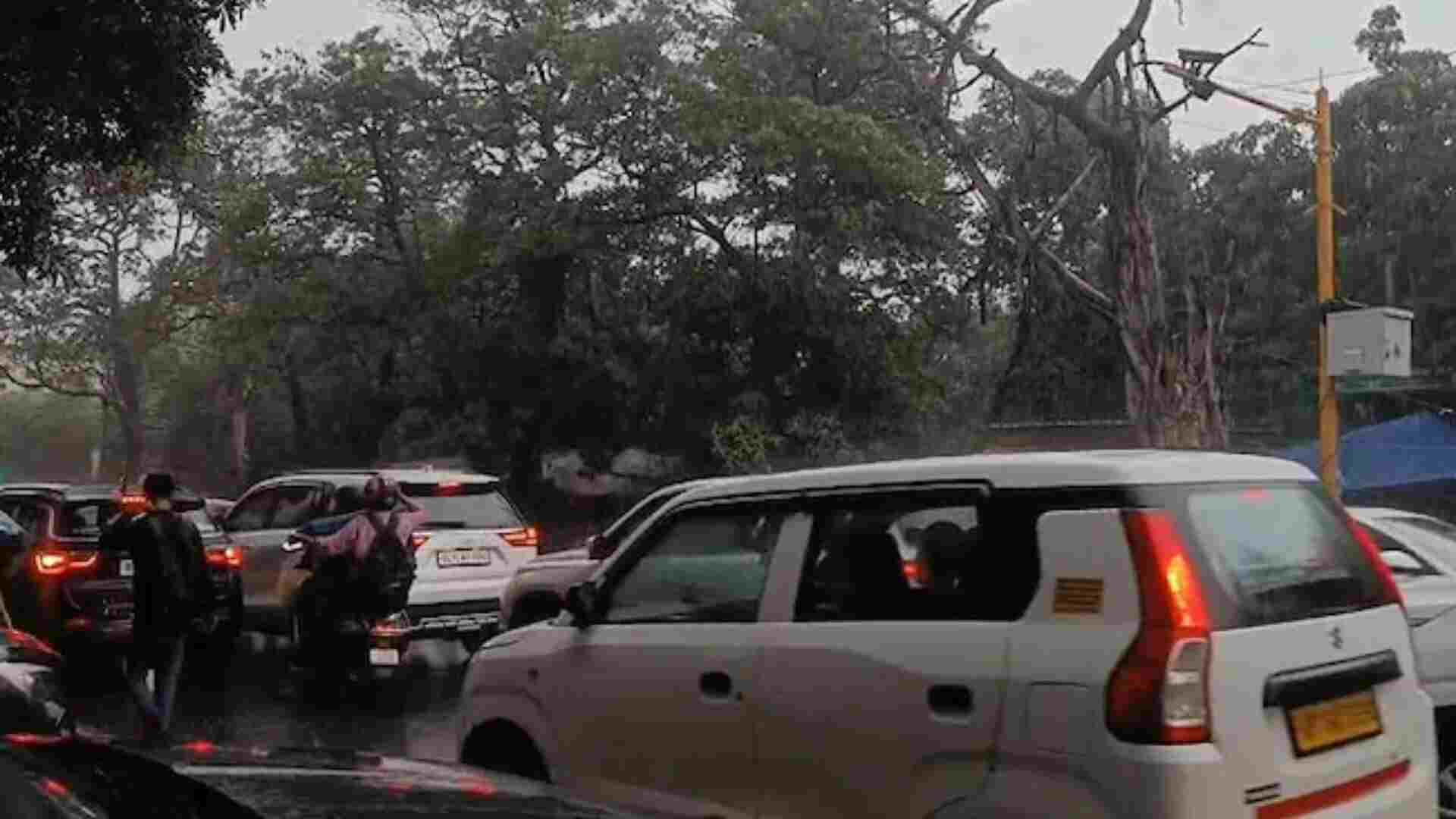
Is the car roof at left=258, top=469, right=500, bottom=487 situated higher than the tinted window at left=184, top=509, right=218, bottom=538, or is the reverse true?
the car roof at left=258, top=469, right=500, bottom=487

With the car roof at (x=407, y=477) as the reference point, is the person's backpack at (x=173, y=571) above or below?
below

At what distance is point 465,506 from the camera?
497 inches

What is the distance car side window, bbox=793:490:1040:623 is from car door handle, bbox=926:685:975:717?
211 millimetres

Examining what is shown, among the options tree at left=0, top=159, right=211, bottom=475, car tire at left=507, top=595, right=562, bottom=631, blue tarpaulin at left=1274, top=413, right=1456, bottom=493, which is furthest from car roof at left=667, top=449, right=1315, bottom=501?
tree at left=0, top=159, right=211, bottom=475

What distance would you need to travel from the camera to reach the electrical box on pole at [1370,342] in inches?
648

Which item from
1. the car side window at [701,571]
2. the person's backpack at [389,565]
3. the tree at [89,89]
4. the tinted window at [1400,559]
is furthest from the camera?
the person's backpack at [389,565]

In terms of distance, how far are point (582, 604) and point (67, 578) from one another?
309 inches

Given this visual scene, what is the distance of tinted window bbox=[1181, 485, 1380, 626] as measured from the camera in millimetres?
4344

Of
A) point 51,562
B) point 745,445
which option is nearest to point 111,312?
point 745,445

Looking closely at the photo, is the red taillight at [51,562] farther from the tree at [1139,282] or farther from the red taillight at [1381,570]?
the tree at [1139,282]

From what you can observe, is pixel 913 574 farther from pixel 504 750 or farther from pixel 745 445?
pixel 745 445

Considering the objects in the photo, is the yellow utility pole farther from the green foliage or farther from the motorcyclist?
the motorcyclist

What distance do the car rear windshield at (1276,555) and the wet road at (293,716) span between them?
5.49 meters

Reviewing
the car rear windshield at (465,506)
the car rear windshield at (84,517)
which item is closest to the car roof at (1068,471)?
the car rear windshield at (465,506)
